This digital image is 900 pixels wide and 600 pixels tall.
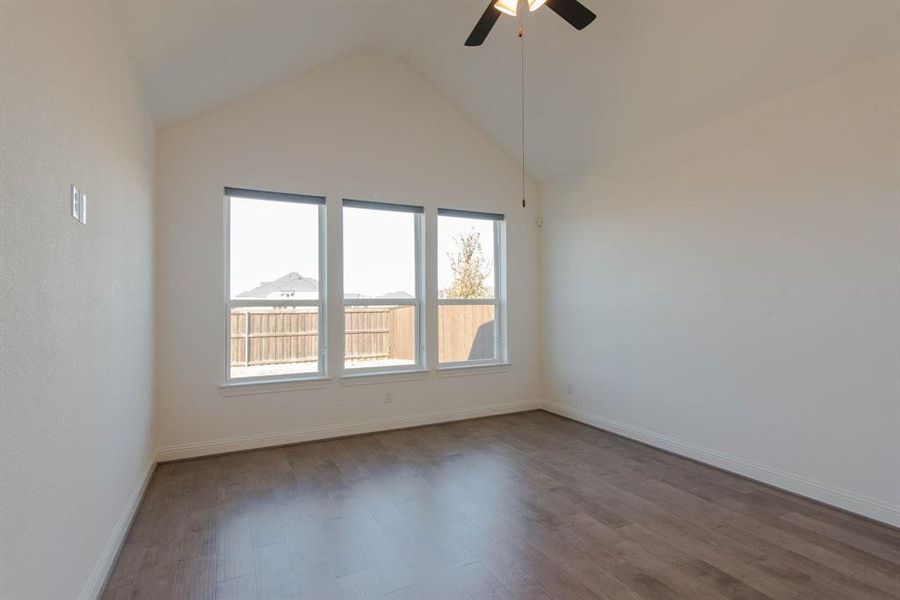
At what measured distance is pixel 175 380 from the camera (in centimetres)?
376

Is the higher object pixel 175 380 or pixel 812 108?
pixel 812 108

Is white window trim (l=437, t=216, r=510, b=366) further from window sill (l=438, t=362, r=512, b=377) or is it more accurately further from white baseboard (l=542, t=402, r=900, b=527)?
white baseboard (l=542, t=402, r=900, b=527)

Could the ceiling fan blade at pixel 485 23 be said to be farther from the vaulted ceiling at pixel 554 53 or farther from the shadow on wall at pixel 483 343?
the shadow on wall at pixel 483 343

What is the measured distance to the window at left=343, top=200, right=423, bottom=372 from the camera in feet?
14.9

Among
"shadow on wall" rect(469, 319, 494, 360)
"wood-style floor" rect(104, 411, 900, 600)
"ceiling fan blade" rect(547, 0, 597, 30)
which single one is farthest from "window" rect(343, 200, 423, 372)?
"ceiling fan blade" rect(547, 0, 597, 30)

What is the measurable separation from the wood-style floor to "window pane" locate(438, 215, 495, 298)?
1.95 m

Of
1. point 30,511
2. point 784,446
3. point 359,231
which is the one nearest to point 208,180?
point 359,231

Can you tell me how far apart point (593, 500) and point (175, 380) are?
3.32m

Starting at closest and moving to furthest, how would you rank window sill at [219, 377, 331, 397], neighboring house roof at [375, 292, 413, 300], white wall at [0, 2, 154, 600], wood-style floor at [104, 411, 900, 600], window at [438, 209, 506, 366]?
1. white wall at [0, 2, 154, 600]
2. wood-style floor at [104, 411, 900, 600]
3. window sill at [219, 377, 331, 397]
4. neighboring house roof at [375, 292, 413, 300]
5. window at [438, 209, 506, 366]

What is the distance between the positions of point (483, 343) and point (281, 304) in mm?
2248

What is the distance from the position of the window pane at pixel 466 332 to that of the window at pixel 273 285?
4.27 feet

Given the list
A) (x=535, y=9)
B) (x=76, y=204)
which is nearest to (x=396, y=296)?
(x=535, y=9)

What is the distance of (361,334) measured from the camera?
4574mm

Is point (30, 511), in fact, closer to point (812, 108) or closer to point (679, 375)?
point (679, 375)
